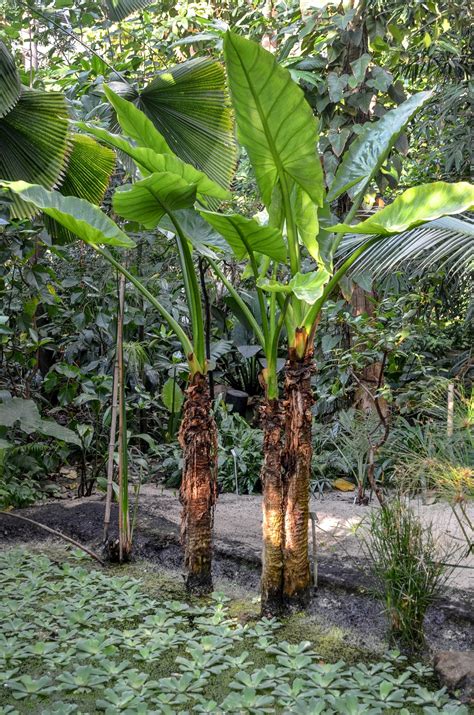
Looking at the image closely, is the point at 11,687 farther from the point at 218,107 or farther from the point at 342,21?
the point at 342,21

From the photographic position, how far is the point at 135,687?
2.09 metres

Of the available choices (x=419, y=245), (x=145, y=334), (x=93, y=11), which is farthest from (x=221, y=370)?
(x=419, y=245)

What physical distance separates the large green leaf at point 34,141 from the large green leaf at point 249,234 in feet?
3.97

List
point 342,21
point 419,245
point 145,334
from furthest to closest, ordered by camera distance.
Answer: point 145,334 → point 342,21 → point 419,245

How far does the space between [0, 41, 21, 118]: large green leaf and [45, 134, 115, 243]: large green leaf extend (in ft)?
1.05

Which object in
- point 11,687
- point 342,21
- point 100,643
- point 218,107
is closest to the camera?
point 11,687

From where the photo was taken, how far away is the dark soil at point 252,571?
98.3 inches

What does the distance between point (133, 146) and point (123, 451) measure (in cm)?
134

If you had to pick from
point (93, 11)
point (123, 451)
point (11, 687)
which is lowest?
point (11, 687)

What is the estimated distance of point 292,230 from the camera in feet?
8.77

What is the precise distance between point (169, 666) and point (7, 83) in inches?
97.6

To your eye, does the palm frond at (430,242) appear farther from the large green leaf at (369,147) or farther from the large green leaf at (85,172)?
the large green leaf at (85,172)

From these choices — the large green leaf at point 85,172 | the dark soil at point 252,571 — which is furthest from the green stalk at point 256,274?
the large green leaf at point 85,172

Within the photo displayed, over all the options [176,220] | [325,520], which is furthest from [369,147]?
[325,520]
